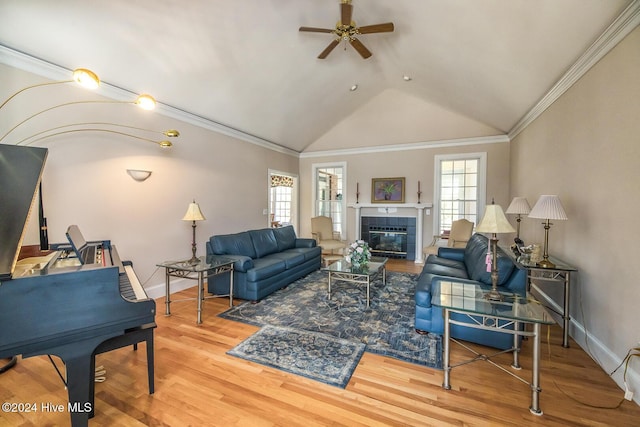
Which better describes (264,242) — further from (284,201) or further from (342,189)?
(284,201)

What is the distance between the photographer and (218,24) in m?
2.96

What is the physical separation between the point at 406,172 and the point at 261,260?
409 cm

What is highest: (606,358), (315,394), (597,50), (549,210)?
(597,50)

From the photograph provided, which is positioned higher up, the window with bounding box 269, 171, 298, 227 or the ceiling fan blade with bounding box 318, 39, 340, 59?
the ceiling fan blade with bounding box 318, 39, 340, 59

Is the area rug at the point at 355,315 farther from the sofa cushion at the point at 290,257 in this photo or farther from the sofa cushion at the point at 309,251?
the sofa cushion at the point at 309,251

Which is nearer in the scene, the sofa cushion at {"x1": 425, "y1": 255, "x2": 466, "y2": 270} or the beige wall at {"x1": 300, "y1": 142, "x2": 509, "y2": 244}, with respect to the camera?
the sofa cushion at {"x1": 425, "y1": 255, "x2": 466, "y2": 270}

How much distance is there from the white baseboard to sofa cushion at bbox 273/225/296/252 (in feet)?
13.3

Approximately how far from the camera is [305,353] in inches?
95.8

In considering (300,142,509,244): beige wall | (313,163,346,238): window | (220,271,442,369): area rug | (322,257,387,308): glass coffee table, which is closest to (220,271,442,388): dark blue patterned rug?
(220,271,442,369): area rug

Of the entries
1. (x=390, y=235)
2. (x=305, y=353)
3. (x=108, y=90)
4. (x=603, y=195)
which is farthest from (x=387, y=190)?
(x=108, y=90)

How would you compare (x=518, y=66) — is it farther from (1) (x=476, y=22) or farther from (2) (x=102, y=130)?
(2) (x=102, y=130)

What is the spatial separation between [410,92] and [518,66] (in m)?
2.66

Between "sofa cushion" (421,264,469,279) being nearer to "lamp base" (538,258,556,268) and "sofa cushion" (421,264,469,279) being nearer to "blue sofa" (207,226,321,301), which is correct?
"lamp base" (538,258,556,268)

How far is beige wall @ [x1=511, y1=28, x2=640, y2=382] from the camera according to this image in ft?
6.58
